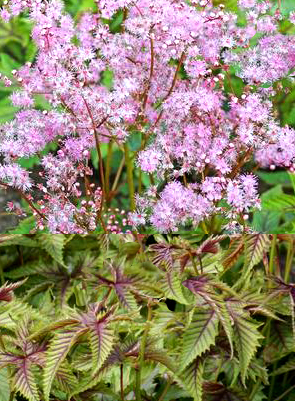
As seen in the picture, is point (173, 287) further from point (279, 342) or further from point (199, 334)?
point (279, 342)

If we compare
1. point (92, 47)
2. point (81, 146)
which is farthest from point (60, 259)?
point (92, 47)

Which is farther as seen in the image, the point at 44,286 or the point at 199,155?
the point at 44,286

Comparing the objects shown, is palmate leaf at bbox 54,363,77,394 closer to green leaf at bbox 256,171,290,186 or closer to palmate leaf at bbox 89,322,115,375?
palmate leaf at bbox 89,322,115,375

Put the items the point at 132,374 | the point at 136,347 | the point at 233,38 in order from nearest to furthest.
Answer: the point at 136,347
the point at 132,374
the point at 233,38

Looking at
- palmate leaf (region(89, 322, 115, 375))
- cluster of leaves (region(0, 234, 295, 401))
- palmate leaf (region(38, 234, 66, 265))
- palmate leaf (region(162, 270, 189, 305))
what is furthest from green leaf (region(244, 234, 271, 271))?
palmate leaf (region(38, 234, 66, 265))

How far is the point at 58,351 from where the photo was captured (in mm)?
711

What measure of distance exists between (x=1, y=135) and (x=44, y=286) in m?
0.24

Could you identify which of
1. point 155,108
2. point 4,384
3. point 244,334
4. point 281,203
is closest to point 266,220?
point 281,203

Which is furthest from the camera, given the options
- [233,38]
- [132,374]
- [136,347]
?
[233,38]

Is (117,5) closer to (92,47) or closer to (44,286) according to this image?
(92,47)

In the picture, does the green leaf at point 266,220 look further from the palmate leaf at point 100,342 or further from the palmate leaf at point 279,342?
the palmate leaf at point 100,342

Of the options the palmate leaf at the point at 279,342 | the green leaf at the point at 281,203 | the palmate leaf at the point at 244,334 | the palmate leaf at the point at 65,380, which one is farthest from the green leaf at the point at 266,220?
the palmate leaf at the point at 65,380

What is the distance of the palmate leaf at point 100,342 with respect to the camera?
0.70 meters

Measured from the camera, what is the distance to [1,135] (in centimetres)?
105
